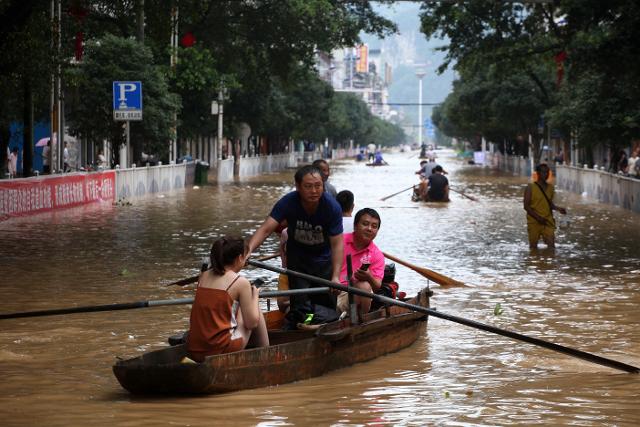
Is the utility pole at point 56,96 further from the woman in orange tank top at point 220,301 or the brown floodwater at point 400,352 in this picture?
the woman in orange tank top at point 220,301

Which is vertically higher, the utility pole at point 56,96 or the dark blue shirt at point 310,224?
the utility pole at point 56,96

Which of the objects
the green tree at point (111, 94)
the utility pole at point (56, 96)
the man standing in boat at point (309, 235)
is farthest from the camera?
the green tree at point (111, 94)

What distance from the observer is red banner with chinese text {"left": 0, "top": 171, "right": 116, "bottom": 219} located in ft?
97.8

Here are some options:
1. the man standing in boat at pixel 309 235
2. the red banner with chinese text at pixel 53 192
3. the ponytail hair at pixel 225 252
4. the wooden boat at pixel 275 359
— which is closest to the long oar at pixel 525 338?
the wooden boat at pixel 275 359

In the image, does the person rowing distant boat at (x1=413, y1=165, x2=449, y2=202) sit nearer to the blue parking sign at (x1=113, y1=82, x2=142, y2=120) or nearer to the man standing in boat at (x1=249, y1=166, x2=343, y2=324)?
Result: the blue parking sign at (x1=113, y1=82, x2=142, y2=120)

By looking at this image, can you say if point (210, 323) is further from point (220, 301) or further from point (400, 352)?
point (400, 352)

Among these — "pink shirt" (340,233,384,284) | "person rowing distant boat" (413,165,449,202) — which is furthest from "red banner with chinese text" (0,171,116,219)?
Answer: "pink shirt" (340,233,384,284)

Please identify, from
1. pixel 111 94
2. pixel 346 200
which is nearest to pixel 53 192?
pixel 111 94

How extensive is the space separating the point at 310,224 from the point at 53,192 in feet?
74.7

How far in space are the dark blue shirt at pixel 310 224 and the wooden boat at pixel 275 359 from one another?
66 centimetres

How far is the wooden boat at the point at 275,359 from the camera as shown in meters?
9.47

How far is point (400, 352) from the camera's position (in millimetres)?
12094

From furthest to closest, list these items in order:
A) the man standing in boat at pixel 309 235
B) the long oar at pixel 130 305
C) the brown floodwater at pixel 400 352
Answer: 1. the man standing in boat at pixel 309 235
2. the long oar at pixel 130 305
3. the brown floodwater at pixel 400 352

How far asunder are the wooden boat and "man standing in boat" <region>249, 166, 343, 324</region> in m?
0.35
